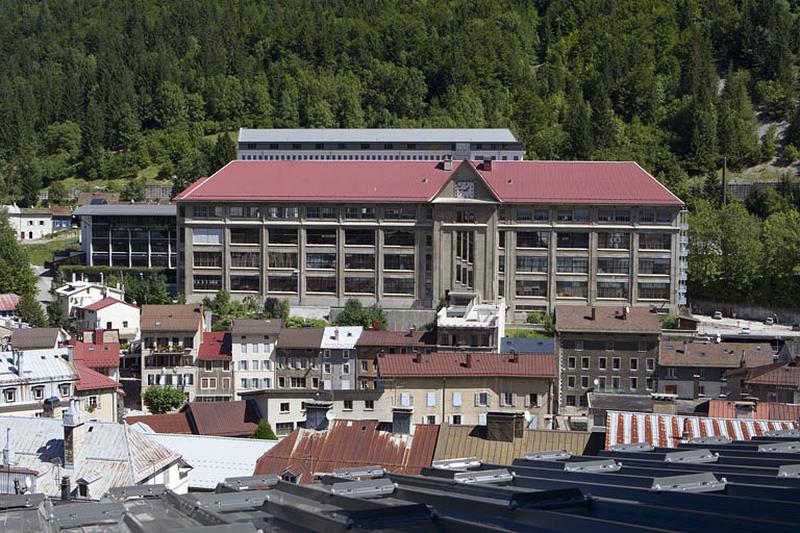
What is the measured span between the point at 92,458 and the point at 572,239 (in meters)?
49.3

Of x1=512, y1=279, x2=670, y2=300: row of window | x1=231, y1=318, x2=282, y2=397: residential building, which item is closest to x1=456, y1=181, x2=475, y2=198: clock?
x1=512, y1=279, x2=670, y2=300: row of window

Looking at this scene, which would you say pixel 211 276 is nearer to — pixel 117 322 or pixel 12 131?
pixel 117 322

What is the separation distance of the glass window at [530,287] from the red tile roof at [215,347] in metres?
21.4

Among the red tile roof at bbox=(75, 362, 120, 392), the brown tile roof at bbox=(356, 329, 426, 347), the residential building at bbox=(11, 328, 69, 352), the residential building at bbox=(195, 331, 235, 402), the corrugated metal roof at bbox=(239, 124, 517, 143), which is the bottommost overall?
the residential building at bbox=(195, 331, 235, 402)

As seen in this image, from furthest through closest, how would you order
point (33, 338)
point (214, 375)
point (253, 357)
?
1. point (214, 375)
2. point (253, 357)
3. point (33, 338)

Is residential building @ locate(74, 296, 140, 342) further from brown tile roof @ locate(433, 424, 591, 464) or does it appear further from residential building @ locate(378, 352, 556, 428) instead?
brown tile roof @ locate(433, 424, 591, 464)

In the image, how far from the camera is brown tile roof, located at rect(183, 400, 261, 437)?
47.0 metres

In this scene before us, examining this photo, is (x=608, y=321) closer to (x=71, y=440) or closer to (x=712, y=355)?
(x=712, y=355)

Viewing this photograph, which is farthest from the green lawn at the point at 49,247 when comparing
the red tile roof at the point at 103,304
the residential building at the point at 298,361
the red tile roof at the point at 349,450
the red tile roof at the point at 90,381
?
the red tile roof at the point at 349,450

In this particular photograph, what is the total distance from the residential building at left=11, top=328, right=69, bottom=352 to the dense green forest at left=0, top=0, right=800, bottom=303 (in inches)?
2150

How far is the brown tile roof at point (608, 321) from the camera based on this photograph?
187ft

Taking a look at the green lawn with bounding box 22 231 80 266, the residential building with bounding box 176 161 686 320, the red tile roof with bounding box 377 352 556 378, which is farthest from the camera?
the green lawn with bounding box 22 231 80 266

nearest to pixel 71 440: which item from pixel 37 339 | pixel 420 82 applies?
pixel 37 339

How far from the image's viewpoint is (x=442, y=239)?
7756 cm
